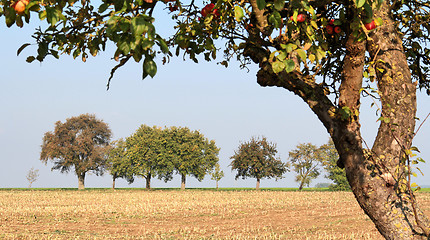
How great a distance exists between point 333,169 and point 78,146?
150ft

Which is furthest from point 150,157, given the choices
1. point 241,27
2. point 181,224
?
point 241,27

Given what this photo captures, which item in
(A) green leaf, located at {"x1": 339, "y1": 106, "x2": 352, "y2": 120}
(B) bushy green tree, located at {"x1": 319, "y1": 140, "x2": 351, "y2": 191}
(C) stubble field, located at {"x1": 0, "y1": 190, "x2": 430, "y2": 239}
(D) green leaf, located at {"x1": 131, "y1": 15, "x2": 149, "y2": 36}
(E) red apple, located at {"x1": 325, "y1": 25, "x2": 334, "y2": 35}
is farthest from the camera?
(B) bushy green tree, located at {"x1": 319, "y1": 140, "x2": 351, "y2": 191}

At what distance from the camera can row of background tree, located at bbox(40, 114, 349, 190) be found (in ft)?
243

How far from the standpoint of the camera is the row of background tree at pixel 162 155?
7400 centimetres

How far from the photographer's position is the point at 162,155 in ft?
243

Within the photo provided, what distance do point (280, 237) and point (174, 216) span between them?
403 inches

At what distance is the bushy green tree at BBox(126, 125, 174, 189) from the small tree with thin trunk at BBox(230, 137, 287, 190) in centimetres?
1294

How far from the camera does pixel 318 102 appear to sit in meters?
5.47

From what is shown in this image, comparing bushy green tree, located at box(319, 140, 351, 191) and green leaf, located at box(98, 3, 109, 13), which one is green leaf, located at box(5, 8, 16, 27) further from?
bushy green tree, located at box(319, 140, 351, 191)

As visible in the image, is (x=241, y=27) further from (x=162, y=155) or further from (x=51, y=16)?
(x=162, y=155)

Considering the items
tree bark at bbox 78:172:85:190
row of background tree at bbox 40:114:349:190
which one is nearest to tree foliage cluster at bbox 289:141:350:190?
row of background tree at bbox 40:114:349:190

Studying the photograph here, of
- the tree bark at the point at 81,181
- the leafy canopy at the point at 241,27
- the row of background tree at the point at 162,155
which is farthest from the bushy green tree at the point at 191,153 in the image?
the leafy canopy at the point at 241,27

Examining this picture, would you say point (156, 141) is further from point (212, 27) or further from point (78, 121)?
point (212, 27)

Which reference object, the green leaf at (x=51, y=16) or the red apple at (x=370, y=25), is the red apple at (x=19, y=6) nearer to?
the green leaf at (x=51, y=16)
